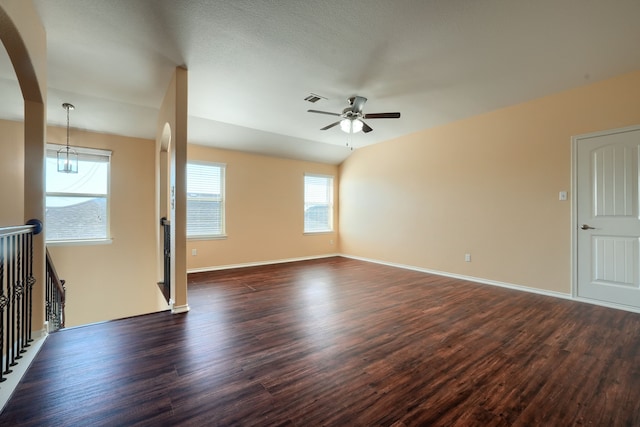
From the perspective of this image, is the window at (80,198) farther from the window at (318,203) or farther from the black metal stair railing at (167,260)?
the window at (318,203)

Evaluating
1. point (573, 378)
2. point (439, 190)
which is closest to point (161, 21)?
point (573, 378)

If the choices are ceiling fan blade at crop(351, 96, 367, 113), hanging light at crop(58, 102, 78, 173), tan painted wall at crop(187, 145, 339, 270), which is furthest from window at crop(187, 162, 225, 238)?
ceiling fan blade at crop(351, 96, 367, 113)

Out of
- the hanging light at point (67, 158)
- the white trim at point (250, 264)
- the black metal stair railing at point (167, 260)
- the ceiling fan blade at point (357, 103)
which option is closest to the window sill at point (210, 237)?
the white trim at point (250, 264)

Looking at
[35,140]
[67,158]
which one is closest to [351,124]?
[35,140]

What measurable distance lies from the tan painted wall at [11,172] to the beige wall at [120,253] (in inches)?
15.0

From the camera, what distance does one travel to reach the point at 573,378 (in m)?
1.91

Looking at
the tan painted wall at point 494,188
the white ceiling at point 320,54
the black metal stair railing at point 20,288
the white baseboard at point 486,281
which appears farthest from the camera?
the white baseboard at point 486,281

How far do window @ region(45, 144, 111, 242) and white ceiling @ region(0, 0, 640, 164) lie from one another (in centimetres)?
57

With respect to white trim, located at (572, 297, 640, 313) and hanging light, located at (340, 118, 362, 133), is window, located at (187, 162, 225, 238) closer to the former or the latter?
hanging light, located at (340, 118, 362, 133)

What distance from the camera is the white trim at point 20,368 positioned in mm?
1665

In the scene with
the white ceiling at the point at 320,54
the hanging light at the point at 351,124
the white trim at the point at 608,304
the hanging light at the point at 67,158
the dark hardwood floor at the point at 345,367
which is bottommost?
the dark hardwood floor at the point at 345,367

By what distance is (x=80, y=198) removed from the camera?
4496mm

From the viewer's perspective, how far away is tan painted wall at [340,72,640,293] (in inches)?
143

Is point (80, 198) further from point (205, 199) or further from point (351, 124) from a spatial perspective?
point (351, 124)
